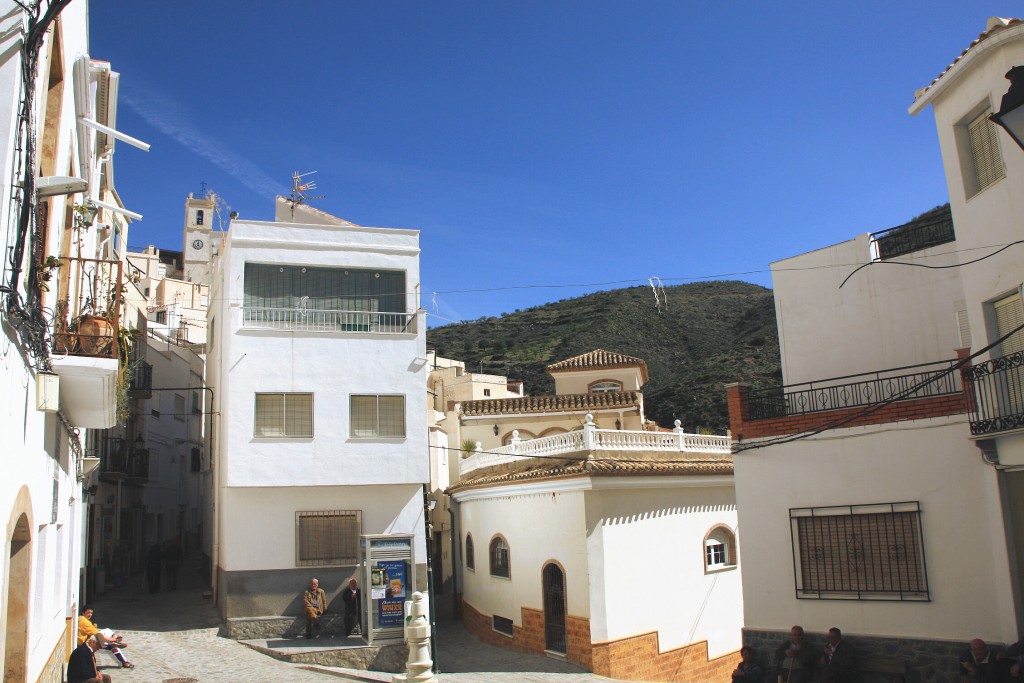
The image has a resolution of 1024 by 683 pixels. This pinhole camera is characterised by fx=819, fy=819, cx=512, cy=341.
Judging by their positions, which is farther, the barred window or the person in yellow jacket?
the person in yellow jacket

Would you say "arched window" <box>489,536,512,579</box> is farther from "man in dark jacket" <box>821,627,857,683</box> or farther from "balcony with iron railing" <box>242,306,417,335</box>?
"man in dark jacket" <box>821,627,857,683</box>

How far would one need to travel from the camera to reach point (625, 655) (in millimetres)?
17625

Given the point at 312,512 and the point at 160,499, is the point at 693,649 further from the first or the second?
the point at 160,499

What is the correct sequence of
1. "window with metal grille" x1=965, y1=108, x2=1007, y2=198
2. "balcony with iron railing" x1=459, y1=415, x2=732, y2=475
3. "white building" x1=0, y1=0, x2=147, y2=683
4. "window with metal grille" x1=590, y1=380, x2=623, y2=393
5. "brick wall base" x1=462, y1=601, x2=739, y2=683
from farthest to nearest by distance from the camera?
1. "window with metal grille" x1=590, y1=380, x2=623, y2=393
2. "balcony with iron railing" x1=459, y1=415, x2=732, y2=475
3. "brick wall base" x1=462, y1=601, x2=739, y2=683
4. "window with metal grille" x1=965, y1=108, x2=1007, y2=198
5. "white building" x1=0, y1=0, x2=147, y2=683

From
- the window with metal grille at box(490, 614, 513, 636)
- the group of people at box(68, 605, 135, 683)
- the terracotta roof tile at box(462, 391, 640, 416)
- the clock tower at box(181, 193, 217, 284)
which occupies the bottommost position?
the window with metal grille at box(490, 614, 513, 636)

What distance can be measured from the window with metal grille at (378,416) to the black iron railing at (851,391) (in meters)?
8.69

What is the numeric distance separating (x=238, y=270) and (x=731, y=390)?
11.9 m

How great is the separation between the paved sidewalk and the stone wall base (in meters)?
5.82

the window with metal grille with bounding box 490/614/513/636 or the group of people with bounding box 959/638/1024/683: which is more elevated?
the group of people with bounding box 959/638/1024/683

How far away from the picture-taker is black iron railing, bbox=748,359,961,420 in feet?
42.6

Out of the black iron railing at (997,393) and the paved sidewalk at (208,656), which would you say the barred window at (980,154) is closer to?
the black iron railing at (997,393)

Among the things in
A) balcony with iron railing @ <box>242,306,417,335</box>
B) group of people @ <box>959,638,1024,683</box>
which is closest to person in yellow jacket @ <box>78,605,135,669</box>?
balcony with iron railing @ <box>242,306,417,335</box>

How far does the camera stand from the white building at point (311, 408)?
18672mm

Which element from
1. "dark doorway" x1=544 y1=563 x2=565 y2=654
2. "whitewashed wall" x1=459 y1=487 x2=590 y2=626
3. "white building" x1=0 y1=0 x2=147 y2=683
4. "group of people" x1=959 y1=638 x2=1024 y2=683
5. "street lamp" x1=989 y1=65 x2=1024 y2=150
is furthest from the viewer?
"dark doorway" x1=544 y1=563 x2=565 y2=654
